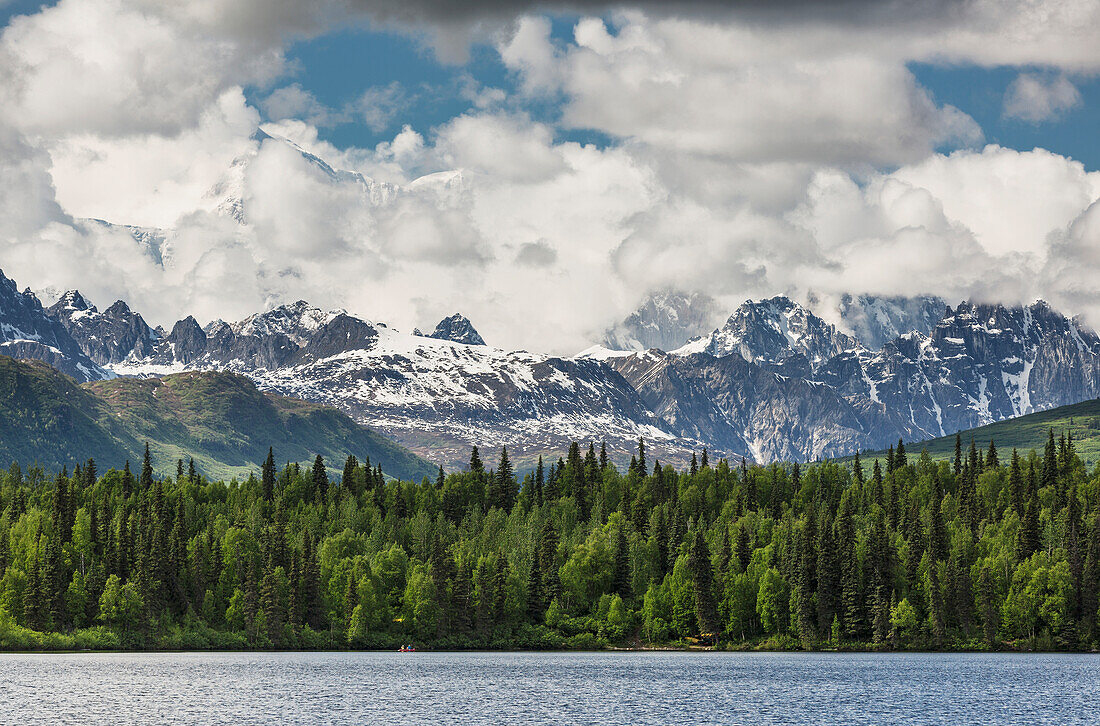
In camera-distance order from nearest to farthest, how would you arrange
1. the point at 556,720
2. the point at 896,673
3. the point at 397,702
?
the point at 556,720, the point at 397,702, the point at 896,673

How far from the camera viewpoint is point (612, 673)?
182500 mm

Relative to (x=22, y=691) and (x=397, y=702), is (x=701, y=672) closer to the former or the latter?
(x=397, y=702)

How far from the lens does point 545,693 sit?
154500 millimetres

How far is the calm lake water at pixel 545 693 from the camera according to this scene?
13050 centimetres

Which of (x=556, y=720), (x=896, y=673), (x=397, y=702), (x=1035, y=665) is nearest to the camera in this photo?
(x=556, y=720)

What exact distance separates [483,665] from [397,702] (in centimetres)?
5414

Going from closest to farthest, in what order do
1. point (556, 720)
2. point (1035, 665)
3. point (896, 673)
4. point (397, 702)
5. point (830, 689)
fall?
point (556, 720) → point (397, 702) → point (830, 689) → point (896, 673) → point (1035, 665)

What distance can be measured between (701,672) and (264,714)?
7293 centimetres

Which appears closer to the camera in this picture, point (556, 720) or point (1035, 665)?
point (556, 720)

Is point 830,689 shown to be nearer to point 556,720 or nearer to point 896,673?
point 896,673

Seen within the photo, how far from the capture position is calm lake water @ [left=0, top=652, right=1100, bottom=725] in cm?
13050

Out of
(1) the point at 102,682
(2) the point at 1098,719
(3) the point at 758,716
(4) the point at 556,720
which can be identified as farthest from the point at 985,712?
(1) the point at 102,682

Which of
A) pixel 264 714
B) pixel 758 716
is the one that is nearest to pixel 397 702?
pixel 264 714

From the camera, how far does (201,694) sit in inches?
5910
